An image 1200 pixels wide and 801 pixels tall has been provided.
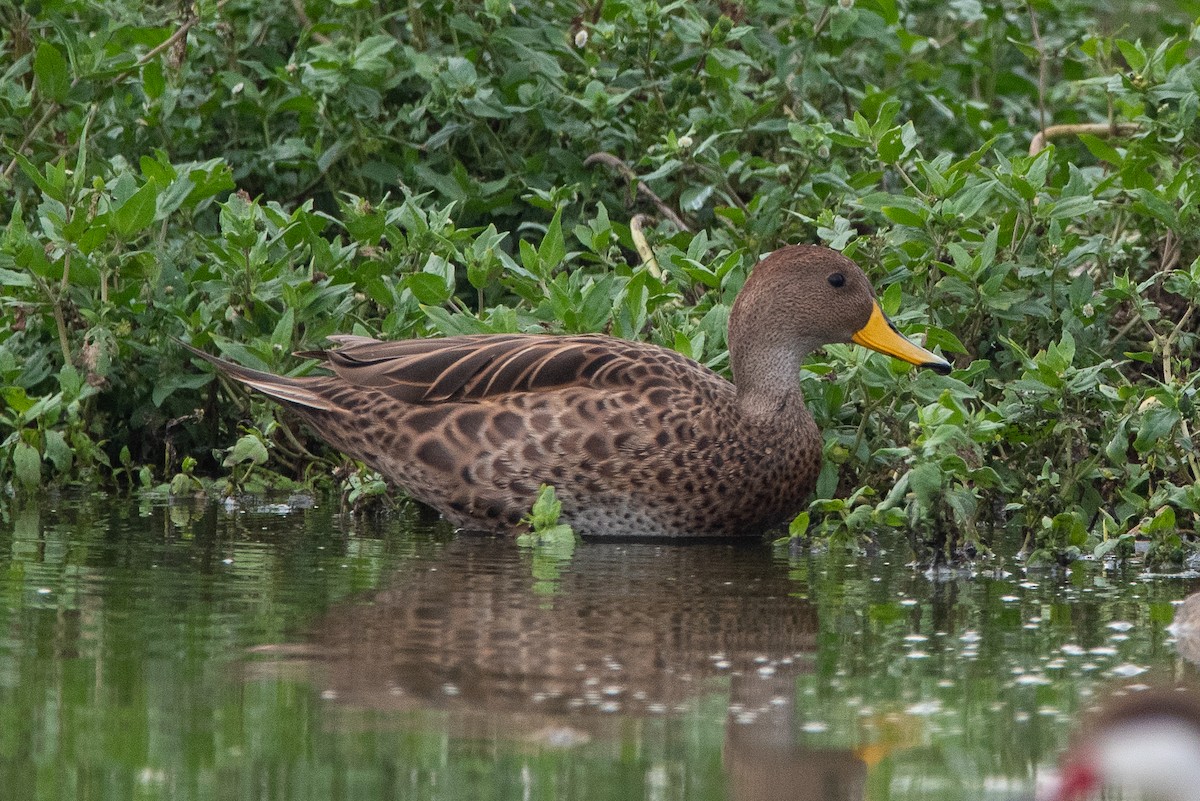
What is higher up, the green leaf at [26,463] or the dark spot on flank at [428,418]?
the dark spot on flank at [428,418]

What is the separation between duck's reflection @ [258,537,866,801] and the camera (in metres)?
4.60

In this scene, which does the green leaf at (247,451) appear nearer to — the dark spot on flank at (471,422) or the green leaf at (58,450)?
the green leaf at (58,450)

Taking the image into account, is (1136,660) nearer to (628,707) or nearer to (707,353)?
(628,707)

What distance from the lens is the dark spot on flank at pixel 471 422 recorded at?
784 centimetres

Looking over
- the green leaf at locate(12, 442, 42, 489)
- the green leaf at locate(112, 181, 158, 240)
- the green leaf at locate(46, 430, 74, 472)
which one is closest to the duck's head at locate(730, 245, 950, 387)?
the green leaf at locate(112, 181, 158, 240)

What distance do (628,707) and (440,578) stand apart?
75.4 inches

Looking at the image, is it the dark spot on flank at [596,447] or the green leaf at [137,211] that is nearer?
the dark spot on flank at [596,447]

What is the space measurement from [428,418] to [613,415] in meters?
0.70

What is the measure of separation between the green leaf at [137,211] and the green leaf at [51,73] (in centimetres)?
118

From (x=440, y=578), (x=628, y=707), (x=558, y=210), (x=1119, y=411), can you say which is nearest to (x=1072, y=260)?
(x=1119, y=411)

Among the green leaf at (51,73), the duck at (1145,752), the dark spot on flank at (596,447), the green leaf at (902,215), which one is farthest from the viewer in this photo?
the green leaf at (51,73)

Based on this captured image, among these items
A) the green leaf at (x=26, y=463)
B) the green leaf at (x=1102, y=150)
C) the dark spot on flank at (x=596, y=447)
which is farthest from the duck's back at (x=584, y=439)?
the green leaf at (x=1102, y=150)

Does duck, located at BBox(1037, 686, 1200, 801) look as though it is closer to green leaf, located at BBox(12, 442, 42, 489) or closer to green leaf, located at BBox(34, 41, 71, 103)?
green leaf, located at BBox(12, 442, 42, 489)

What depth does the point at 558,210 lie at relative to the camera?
8352mm
